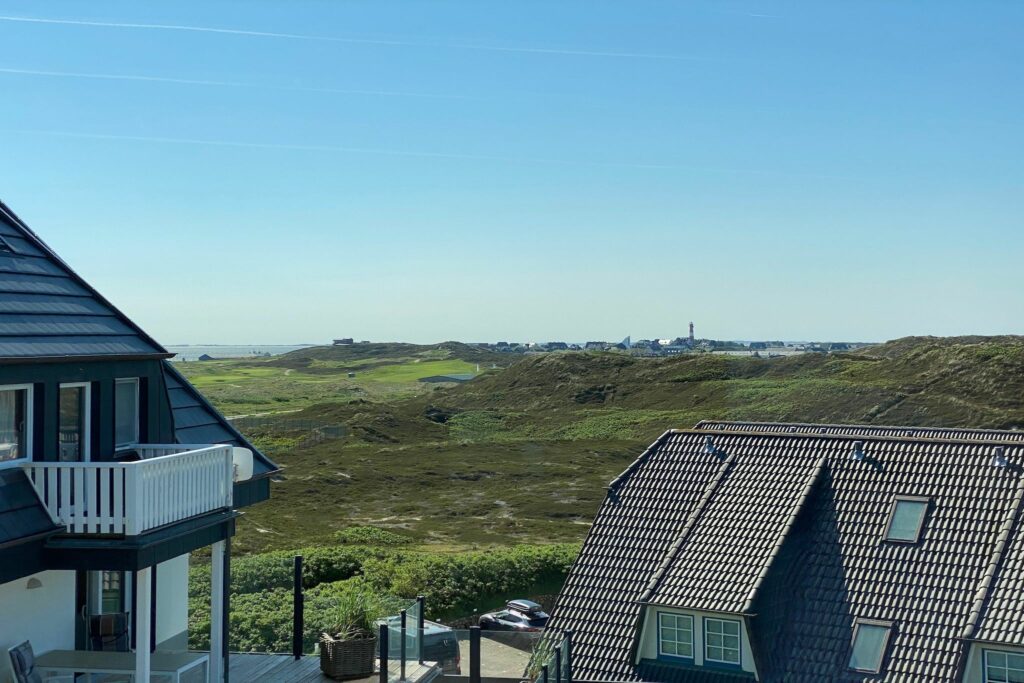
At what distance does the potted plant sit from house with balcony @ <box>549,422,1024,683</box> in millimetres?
5571

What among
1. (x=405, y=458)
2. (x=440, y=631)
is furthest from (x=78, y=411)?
(x=405, y=458)

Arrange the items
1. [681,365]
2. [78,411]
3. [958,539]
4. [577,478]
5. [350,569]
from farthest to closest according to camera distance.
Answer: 1. [681,365]
2. [577,478]
3. [350,569]
4. [958,539]
5. [78,411]

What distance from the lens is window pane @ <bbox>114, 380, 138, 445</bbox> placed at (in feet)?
43.1

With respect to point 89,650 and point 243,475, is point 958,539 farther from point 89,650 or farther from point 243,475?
point 89,650

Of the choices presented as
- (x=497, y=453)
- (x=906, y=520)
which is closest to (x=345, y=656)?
(x=906, y=520)

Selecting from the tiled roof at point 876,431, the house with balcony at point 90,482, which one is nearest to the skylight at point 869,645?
the tiled roof at point 876,431

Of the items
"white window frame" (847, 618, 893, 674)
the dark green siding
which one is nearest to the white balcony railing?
the dark green siding

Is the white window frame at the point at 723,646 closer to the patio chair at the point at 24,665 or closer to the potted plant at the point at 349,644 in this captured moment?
the potted plant at the point at 349,644

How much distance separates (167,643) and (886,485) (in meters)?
13.0

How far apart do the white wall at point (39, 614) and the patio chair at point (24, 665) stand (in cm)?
19

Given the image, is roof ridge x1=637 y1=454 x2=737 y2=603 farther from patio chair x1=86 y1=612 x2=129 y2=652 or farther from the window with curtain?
the window with curtain

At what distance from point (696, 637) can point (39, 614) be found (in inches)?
427

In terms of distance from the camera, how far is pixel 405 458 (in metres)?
59.7

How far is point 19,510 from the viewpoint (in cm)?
1047
